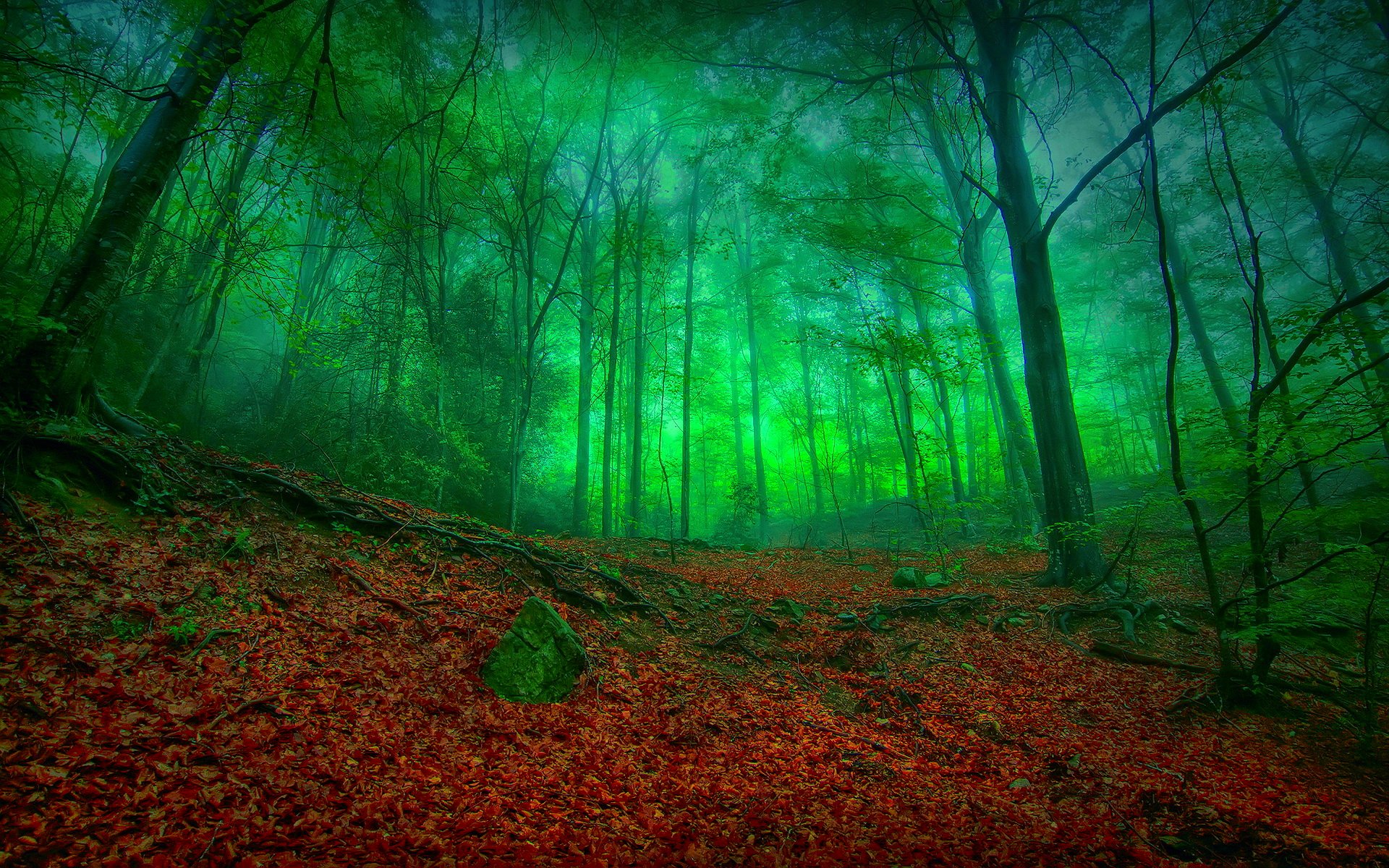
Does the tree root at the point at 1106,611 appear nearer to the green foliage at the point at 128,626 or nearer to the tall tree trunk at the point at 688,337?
the green foliage at the point at 128,626

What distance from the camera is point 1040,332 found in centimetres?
729

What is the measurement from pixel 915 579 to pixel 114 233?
34.9 ft

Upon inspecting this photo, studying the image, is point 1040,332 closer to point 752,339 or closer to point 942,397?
point 942,397

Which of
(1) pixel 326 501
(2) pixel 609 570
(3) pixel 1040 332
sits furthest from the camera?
(3) pixel 1040 332

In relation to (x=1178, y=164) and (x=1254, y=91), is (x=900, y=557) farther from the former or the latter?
(x=1254, y=91)

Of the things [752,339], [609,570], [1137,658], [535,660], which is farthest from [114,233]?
[752,339]

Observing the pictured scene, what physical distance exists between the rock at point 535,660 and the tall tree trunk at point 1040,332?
694 centimetres

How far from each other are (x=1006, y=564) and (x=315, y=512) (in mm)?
12199

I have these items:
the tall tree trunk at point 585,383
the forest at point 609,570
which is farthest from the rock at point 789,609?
the tall tree trunk at point 585,383

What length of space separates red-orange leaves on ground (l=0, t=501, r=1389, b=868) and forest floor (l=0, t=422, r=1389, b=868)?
0.05 feet

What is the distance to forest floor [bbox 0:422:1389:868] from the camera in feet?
6.93

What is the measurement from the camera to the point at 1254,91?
13938 millimetres

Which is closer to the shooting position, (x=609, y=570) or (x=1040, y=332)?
(x=609, y=570)

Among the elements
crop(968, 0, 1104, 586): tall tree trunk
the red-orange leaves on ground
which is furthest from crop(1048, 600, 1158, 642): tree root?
the red-orange leaves on ground
